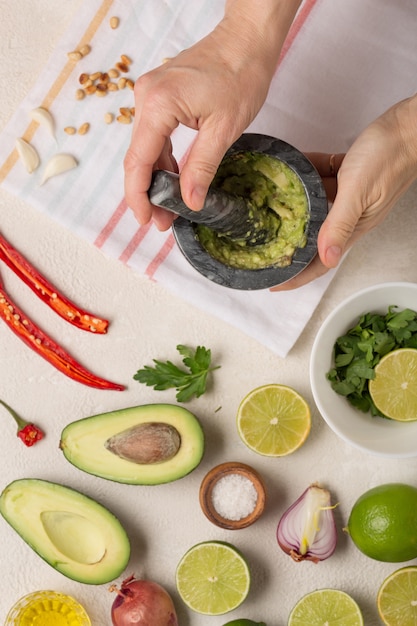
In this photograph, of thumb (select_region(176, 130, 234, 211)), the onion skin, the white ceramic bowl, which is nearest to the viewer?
thumb (select_region(176, 130, 234, 211))

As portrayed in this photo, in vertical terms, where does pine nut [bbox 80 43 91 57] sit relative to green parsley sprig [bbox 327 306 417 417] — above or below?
above

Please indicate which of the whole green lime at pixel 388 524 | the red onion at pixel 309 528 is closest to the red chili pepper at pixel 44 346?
the red onion at pixel 309 528

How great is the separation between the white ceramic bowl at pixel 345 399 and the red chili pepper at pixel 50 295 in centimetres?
49

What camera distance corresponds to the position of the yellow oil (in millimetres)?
1698

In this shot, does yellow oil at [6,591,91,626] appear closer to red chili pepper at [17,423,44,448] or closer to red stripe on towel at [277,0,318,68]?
red chili pepper at [17,423,44,448]

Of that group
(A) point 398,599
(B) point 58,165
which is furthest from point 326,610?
(B) point 58,165

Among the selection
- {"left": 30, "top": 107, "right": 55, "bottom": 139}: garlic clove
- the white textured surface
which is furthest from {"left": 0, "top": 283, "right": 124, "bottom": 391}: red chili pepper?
{"left": 30, "top": 107, "right": 55, "bottom": 139}: garlic clove

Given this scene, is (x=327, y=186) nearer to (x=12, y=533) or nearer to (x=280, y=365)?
(x=280, y=365)

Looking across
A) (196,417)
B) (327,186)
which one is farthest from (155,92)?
(196,417)

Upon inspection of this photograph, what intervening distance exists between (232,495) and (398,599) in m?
0.41

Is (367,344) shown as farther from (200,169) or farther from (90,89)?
(90,89)

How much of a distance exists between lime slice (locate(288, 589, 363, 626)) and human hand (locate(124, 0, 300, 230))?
0.89m

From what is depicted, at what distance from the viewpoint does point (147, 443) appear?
64.0 inches

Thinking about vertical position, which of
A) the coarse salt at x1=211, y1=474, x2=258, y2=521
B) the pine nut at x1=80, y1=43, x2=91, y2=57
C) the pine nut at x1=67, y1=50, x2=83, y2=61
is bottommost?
the coarse salt at x1=211, y1=474, x2=258, y2=521
